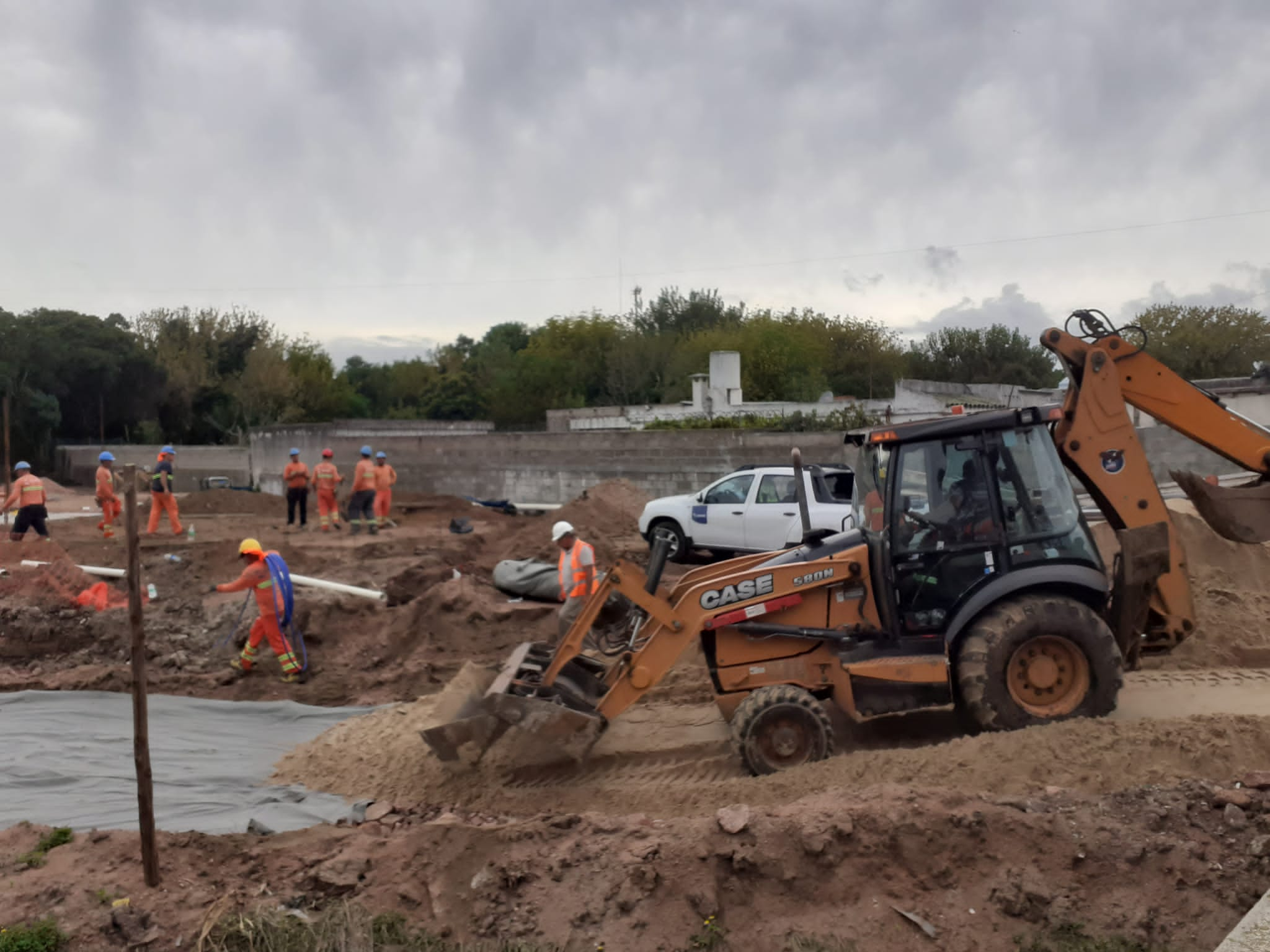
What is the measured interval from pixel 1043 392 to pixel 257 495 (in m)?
20.1

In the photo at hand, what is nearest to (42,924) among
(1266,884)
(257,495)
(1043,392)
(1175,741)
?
(1266,884)

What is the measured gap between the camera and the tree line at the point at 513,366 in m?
38.1

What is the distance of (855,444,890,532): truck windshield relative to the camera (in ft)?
22.7

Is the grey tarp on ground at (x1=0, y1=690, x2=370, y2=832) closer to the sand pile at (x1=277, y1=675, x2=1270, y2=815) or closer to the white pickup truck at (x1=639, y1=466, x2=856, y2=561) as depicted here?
the sand pile at (x1=277, y1=675, x2=1270, y2=815)

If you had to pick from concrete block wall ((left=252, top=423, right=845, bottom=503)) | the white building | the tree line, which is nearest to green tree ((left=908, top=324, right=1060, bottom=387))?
the tree line

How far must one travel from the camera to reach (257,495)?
87.1 feet

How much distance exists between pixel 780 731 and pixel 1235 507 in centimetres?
348

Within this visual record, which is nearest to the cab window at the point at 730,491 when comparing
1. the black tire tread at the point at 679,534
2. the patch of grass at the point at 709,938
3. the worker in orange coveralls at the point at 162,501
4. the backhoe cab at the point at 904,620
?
the black tire tread at the point at 679,534

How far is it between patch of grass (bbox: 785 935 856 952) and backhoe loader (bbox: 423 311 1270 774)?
1.85 metres

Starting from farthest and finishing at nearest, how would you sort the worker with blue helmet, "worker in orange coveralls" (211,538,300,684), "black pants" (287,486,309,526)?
1. "black pants" (287,486,309,526)
2. the worker with blue helmet
3. "worker in orange coveralls" (211,538,300,684)

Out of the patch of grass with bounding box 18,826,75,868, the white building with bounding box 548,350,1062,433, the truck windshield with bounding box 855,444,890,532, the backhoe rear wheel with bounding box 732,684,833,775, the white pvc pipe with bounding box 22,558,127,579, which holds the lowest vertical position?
the patch of grass with bounding box 18,826,75,868

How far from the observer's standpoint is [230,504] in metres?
25.8

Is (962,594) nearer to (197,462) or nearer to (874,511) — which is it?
(874,511)

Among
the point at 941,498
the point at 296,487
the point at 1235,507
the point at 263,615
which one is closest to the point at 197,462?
the point at 296,487
